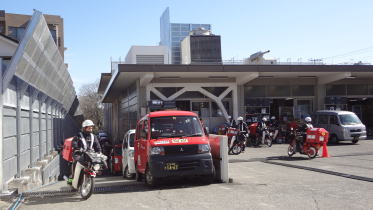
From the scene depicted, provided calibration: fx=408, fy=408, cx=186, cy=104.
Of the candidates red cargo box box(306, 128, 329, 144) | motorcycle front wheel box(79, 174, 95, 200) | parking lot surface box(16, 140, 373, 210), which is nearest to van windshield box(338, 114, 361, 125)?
red cargo box box(306, 128, 329, 144)

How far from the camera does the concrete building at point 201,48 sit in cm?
3372

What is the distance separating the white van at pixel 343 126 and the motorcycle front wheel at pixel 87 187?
19.0 meters

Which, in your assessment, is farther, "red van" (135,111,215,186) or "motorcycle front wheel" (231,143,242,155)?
"motorcycle front wheel" (231,143,242,155)

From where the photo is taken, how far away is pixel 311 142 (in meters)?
16.7

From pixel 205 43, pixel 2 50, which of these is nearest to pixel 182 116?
pixel 2 50

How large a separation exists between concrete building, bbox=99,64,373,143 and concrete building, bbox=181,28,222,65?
5.43 meters

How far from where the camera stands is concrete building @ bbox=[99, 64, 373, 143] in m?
25.2

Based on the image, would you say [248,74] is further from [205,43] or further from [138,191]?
[138,191]

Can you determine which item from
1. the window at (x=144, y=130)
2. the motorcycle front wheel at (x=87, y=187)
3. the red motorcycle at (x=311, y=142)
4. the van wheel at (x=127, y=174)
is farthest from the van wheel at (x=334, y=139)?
the motorcycle front wheel at (x=87, y=187)

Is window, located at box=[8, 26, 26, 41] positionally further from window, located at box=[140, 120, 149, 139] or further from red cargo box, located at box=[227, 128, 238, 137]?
window, located at box=[140, 120, 149, 139]

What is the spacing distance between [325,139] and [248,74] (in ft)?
33.2

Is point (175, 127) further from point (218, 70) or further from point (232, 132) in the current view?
point (218, 70)

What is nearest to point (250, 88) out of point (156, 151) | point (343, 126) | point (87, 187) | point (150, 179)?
point (343, 126)

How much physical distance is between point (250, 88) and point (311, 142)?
1302 centimetres
